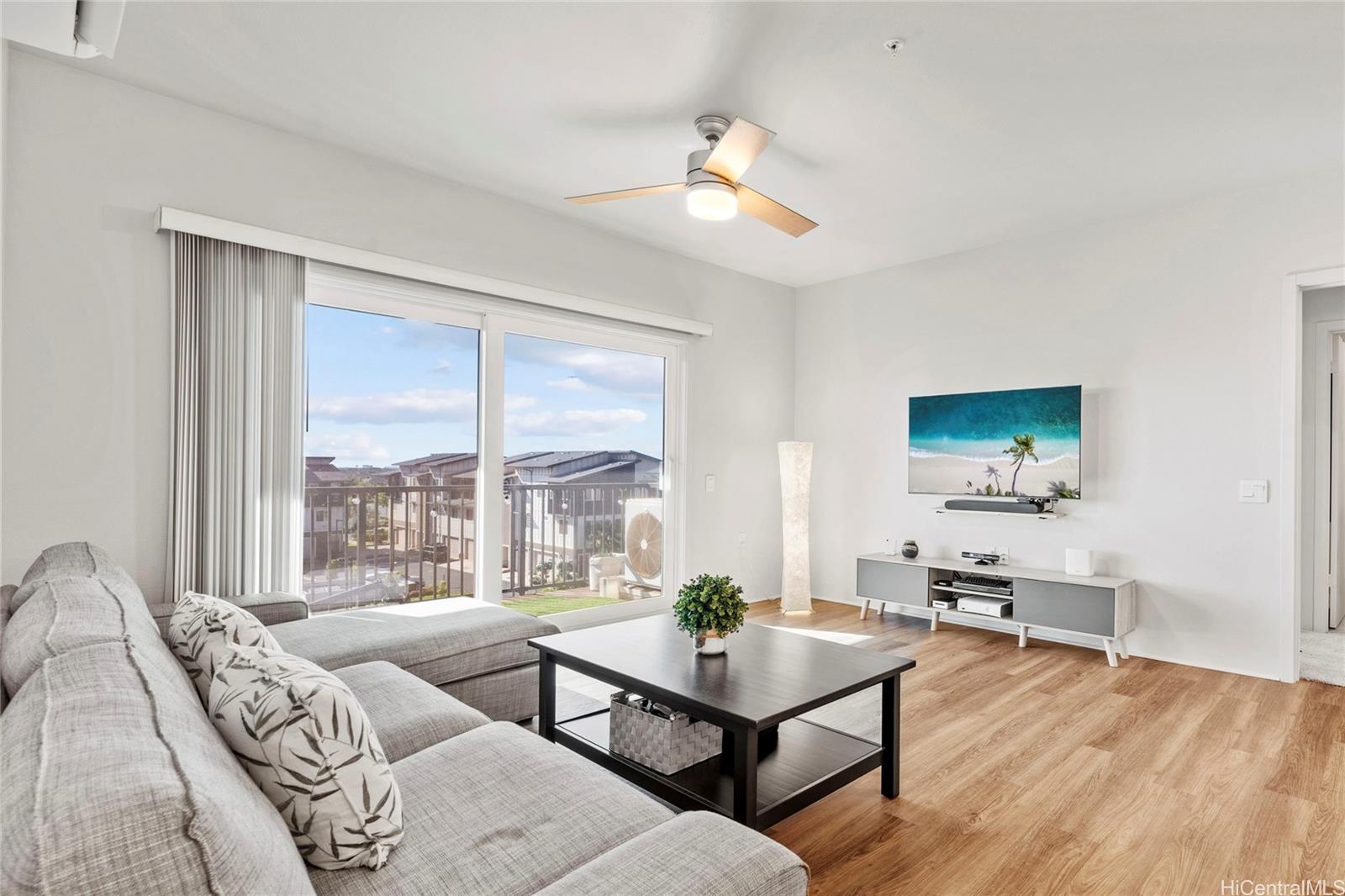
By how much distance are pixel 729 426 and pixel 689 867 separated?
446 centimetres

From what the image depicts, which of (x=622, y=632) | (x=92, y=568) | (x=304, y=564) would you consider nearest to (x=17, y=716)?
(x=92, y=568)

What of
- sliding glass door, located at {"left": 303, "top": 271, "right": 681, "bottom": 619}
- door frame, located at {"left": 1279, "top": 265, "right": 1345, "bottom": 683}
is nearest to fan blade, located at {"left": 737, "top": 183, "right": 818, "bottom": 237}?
sliding glass door, located at {"left": 303, "top": 271, "right": 681, "bottom": 619}

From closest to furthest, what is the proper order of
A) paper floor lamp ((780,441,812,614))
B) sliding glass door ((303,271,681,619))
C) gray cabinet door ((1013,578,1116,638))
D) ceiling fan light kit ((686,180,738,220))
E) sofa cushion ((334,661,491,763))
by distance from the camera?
1. sofa cushion ((334,661,491,763))
2. ceiling fan light kit ((686,180,738,220))
3. sliding glass door ((303,271,681,619))
4. gray cabinet door ((1013,578,1116,638))
5. paper floor lamp ((780,441,812,614))

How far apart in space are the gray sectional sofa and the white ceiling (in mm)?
2008

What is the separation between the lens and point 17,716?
896 mm

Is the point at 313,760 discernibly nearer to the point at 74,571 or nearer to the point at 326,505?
the point at 74,571

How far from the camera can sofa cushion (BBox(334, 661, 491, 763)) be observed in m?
1.80

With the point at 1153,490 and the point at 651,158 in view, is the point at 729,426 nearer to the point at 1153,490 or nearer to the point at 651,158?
the point at 651,158

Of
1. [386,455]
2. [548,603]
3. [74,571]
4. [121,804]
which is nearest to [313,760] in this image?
[121,804]

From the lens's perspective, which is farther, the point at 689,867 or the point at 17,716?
the point at 689,867

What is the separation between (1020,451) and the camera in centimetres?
451

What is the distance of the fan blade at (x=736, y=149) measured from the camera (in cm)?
261

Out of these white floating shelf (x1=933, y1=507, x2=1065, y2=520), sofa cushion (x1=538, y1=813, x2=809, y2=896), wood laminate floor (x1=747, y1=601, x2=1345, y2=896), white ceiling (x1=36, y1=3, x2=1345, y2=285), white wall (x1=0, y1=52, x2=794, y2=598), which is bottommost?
wood laminate floor (x1=747, y1=601, x2=1345, y2=896)

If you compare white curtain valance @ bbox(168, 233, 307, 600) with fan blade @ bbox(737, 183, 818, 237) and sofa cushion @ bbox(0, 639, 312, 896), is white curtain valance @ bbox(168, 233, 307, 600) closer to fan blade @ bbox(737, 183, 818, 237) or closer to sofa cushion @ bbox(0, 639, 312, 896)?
fan blade @ bbox(737, 183, 818, 237)
